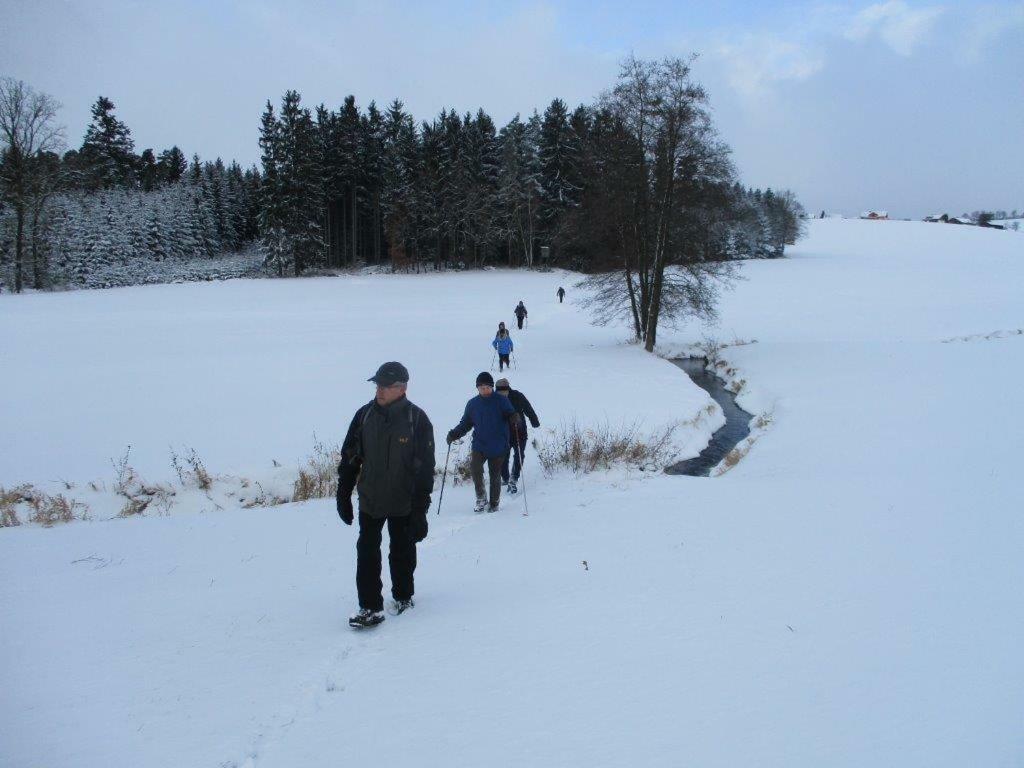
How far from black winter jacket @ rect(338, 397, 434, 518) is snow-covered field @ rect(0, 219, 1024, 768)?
94 centimetres

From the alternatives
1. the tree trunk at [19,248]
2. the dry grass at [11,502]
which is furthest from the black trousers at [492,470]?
the tree trunk at [19,248]

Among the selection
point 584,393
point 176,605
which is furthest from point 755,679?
point 584,393

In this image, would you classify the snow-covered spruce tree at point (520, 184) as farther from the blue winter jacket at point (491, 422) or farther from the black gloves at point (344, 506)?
the black gloves at point (344, 506)

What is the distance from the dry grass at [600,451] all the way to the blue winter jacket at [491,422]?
1.21 meters

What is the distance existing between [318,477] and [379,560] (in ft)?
17.8

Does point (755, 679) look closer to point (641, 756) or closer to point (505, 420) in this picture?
point (641, 756)

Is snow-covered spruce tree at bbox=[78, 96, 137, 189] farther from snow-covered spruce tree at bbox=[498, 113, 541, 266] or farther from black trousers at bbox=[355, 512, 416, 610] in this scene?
black trousers at bbox=[355, 512, 416, 610]

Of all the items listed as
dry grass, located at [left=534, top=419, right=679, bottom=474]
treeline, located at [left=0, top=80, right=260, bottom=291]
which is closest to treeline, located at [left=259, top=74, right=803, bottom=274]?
treeline, located at [left=0, top=80, right=260, bottom=291]

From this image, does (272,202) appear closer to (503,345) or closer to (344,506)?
(503,345)

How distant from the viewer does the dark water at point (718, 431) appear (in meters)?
11.2

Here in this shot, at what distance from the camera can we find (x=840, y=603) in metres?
4.15

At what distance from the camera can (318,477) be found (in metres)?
9.32

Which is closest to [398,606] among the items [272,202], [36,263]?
[36,263]

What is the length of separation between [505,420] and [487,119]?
59.6 metres
